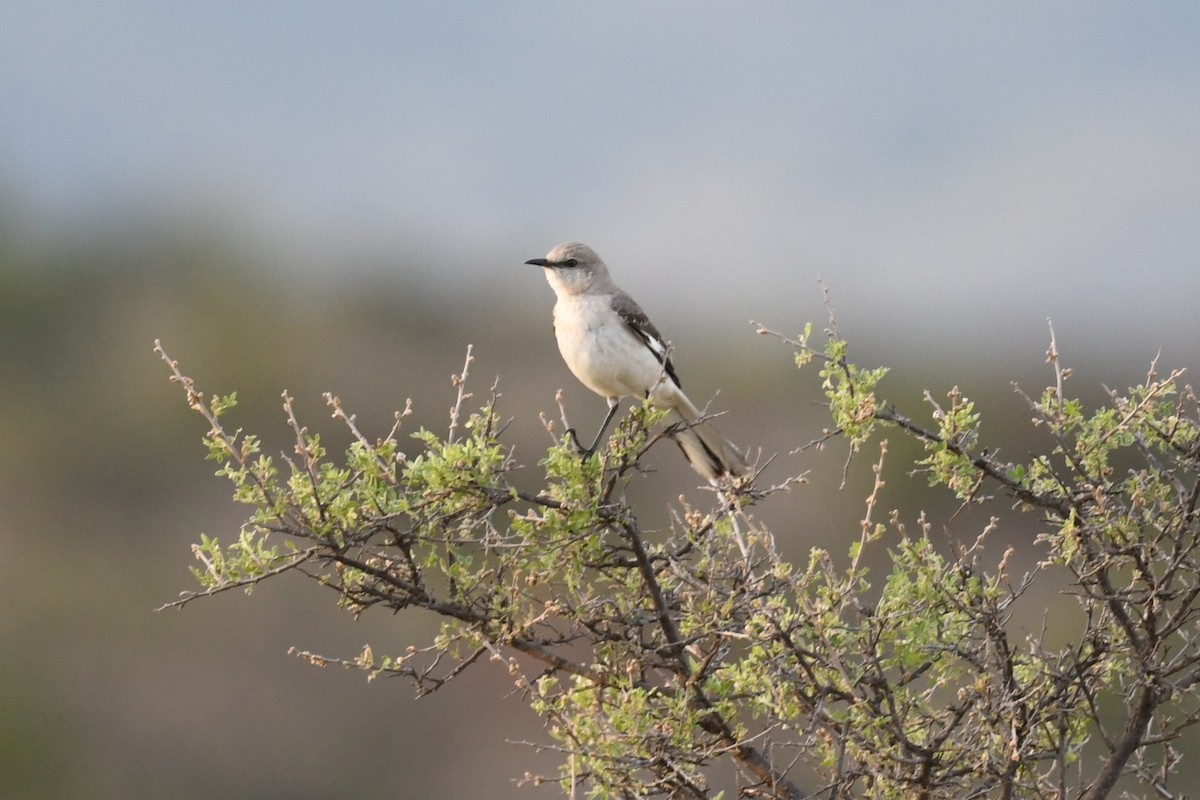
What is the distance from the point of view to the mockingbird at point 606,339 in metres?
6.92

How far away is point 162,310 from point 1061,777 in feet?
107

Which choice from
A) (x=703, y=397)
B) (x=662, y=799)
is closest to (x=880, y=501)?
(x=703, y=397)

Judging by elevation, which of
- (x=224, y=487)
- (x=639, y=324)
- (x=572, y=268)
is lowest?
(x=639, y=324)

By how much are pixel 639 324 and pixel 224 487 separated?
67.9 feet

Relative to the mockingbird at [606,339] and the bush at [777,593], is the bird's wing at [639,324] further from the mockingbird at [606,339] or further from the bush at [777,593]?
the bush at [777,593]

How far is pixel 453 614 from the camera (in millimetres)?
4637

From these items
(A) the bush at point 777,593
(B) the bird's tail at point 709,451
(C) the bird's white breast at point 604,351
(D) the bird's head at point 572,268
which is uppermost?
(D) the bird's head at point 572,268

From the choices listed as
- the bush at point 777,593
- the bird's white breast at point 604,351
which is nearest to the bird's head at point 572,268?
the bird's white breast at point 604,351

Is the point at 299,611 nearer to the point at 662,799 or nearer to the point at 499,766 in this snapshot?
the point at 499,766

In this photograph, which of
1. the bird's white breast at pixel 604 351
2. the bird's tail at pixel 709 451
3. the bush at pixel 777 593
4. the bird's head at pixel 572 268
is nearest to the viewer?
the bush at pixel 777 593

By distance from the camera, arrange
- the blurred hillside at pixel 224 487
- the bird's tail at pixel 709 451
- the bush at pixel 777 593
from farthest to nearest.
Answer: the blurred hillside at pixel 224 487
the bird's tail at pixel 709 451
the bush at pixel 777 593

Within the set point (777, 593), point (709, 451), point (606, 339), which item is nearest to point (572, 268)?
point (606, 339)

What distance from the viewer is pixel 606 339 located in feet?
22.7

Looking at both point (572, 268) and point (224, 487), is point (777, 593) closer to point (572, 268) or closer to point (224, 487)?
point (572, 268)
